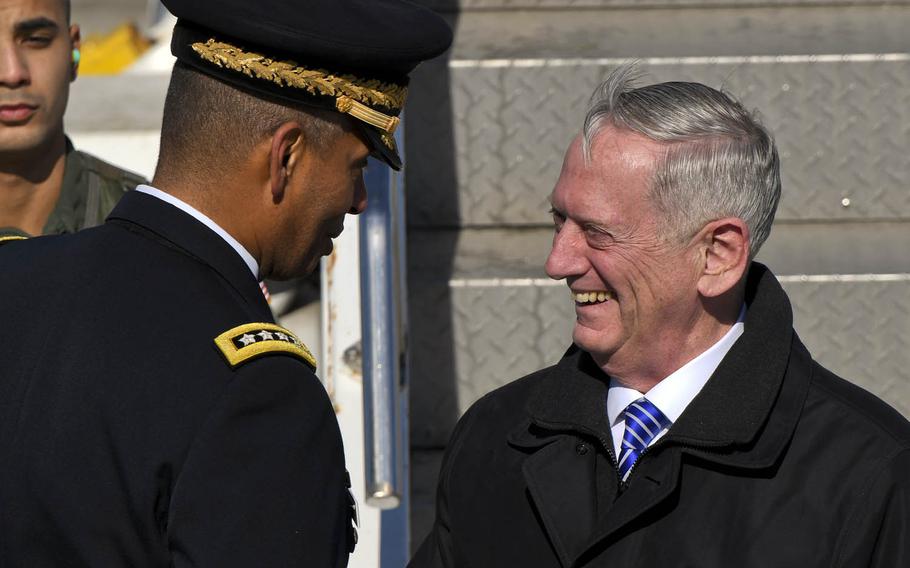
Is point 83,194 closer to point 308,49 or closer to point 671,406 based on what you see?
point 308,49

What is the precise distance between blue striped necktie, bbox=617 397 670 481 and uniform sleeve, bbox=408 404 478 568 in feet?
1.05

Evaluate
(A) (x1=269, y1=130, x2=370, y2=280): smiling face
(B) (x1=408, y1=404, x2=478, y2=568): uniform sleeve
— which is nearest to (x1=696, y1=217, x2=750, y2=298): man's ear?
(B) (x1=408, y1=404, x2=478, y2=568): uniform sleeve

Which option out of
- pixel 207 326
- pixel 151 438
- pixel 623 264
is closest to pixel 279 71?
pixel 207 326

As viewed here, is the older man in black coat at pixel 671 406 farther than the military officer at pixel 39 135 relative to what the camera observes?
No

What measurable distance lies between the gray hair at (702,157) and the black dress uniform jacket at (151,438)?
75cm

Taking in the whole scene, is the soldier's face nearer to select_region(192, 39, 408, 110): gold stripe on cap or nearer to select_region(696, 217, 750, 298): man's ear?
select_region(192, 39, 408, 110): gold stripe on cap

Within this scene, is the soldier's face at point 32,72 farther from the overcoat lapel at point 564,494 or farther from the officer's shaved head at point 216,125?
the overcoat lapel at point 564,494

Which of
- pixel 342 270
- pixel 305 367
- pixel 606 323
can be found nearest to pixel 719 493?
pixel 606 323

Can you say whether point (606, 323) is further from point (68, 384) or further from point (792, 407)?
point (68, 384)

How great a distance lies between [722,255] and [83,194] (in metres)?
1.95

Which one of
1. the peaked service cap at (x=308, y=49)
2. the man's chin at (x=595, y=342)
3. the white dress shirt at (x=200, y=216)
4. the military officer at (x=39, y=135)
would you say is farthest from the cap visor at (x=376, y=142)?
the military officer at (x=39, y=135)

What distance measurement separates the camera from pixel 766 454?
224cm

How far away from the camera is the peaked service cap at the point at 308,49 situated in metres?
2.08

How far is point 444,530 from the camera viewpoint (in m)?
2.51
